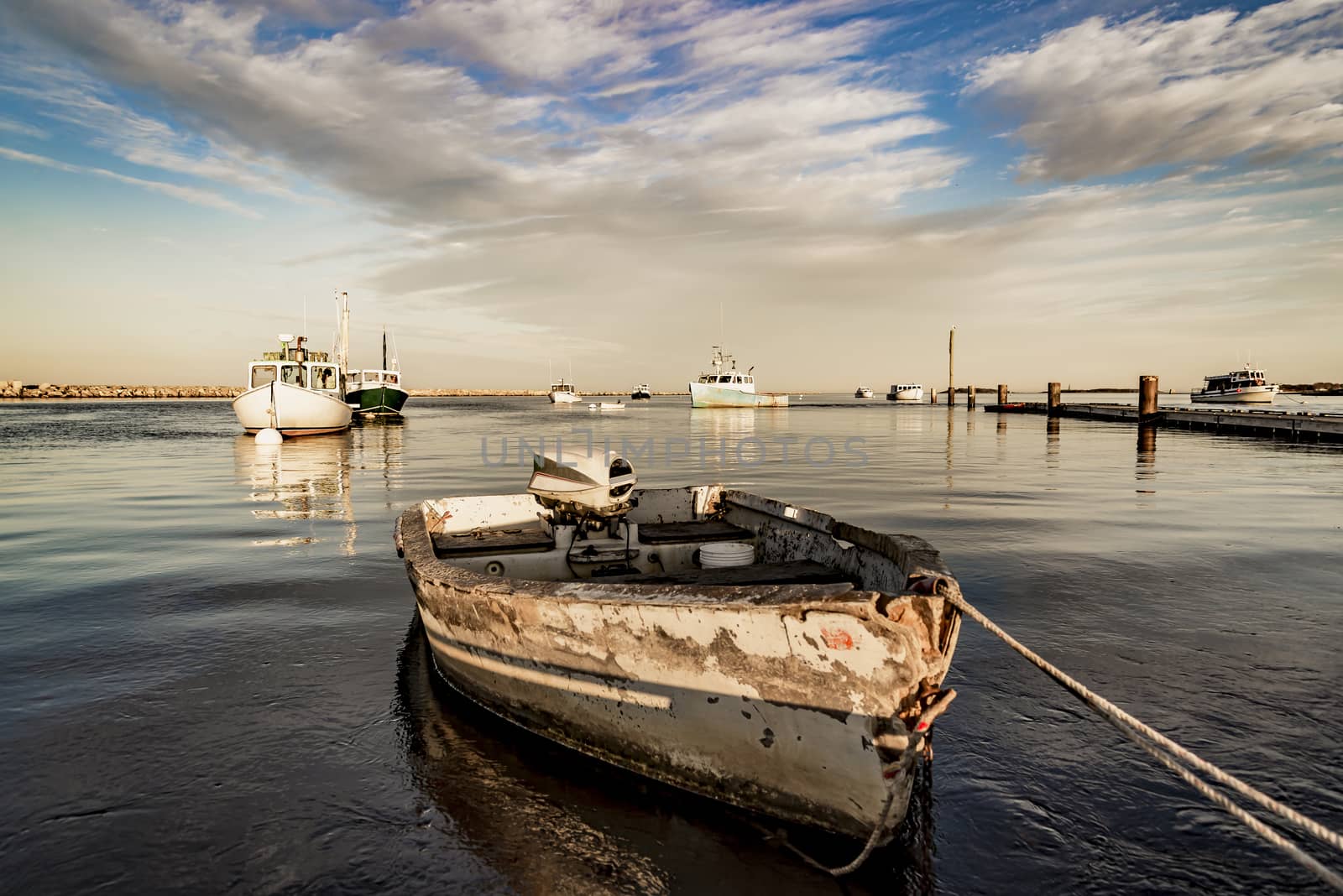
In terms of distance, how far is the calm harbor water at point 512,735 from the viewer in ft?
11.5

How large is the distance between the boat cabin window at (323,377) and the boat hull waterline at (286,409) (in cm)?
427

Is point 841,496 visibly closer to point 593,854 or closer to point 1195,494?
point 1195,494

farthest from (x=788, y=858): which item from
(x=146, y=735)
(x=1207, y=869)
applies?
(x=146, y=735)

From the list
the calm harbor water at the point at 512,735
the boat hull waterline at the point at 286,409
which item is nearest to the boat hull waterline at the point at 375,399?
the boat hull waterline at the point at 286,409

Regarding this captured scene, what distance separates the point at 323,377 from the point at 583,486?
1637 inches

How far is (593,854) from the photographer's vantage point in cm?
361

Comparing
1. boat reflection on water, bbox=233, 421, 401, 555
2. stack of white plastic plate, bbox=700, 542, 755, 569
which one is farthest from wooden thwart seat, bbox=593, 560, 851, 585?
boat reflection on water, bbox=233, 421, 401, 555

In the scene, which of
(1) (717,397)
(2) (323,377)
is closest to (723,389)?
(1) (717,397)

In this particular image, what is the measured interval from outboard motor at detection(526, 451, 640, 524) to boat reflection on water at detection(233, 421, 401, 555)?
475 centimetres

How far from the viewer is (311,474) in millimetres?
20938

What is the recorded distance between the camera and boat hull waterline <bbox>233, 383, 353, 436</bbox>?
33969 mm

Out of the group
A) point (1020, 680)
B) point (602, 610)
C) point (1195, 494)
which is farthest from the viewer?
point (1195, 494)

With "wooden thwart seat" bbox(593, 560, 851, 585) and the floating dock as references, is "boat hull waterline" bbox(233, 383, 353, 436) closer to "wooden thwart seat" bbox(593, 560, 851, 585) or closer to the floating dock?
"wooden thwart seat" bbox(593, 560, 851, 585)

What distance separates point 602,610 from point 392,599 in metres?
5.00
